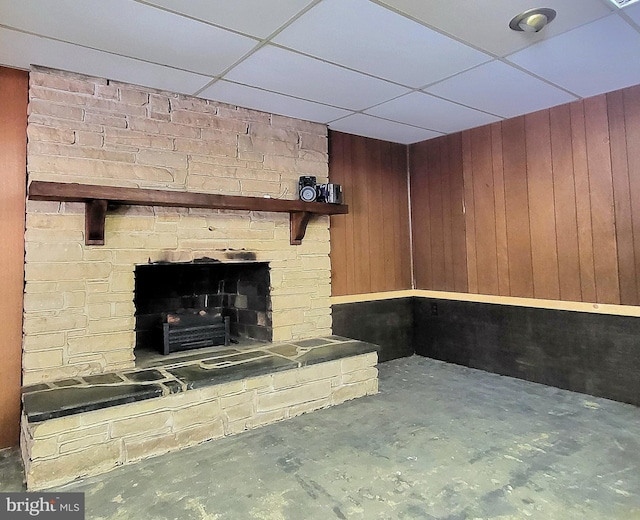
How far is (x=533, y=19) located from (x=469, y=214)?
225 centimetres

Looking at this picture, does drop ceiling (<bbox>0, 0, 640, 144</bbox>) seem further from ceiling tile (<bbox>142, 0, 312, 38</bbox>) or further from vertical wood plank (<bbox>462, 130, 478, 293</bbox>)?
vertical wood plank (<bbox>462, 130, 478, 293</bbox>)

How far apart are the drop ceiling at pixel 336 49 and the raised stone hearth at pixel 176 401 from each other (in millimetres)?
1964

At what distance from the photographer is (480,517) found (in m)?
1.79

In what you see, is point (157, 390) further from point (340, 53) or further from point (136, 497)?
point (340, 53)

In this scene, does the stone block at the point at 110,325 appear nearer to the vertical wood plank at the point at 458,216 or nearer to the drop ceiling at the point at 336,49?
the drop ceiling at the point at 336,49

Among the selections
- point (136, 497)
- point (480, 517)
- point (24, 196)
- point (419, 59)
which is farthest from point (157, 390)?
point (419, 59)

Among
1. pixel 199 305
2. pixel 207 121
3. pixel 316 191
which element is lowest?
pixel 199 305

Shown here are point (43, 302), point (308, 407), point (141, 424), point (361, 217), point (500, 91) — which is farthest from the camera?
point (361, 217)

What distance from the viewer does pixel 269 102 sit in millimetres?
Answer: 3338

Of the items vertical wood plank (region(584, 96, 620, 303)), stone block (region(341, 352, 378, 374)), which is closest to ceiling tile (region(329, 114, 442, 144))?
vertical wood plank (region(584, 96, 620, 303))

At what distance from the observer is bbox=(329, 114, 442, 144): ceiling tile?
152 inches

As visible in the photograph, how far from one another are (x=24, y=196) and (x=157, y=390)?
1.47 metres

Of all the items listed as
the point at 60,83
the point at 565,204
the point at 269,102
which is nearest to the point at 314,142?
the point at 269,102

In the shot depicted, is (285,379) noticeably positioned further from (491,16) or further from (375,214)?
(491,16)
